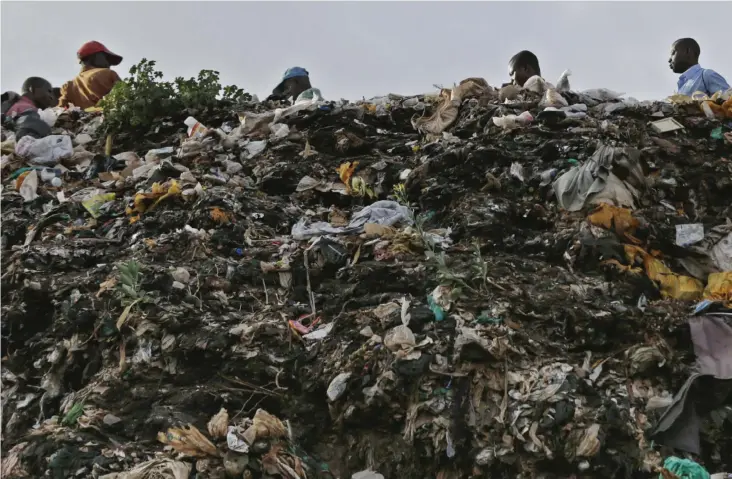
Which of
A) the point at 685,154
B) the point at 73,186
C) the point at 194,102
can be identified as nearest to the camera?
the point at 685,154

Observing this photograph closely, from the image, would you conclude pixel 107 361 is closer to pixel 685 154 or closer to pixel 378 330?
pixel 378 330

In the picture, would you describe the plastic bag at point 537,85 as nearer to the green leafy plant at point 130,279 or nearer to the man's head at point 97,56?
the green leafy plant at point 130,279

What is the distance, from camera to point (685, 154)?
4969 millimetres

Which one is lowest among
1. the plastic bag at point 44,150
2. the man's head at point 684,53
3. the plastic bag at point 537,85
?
the plastic bag at point 44,150

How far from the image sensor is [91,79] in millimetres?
8180

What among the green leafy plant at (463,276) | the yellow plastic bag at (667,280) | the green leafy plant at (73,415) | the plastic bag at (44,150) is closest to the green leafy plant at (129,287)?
the green leafy plant at (73,415)

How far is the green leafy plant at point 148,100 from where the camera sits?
684cm

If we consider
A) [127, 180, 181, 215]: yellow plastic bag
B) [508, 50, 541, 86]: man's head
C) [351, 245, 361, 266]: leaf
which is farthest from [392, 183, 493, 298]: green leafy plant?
[508, 50, 541, 86]: man's head

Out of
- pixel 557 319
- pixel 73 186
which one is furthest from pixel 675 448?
pixel 73 186

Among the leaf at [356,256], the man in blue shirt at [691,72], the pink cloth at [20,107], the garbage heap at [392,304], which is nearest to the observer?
the garbage heap at [392,304]

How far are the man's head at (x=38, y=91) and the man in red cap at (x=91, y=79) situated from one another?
0.15 metres

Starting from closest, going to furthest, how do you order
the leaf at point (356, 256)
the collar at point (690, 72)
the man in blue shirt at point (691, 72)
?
the leaf at point (356, 256), the man in blue shirt at point (691, 72), the collar at point (690, 72)

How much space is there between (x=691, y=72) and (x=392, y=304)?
4.47 m

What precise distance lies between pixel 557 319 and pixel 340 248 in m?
1.29
